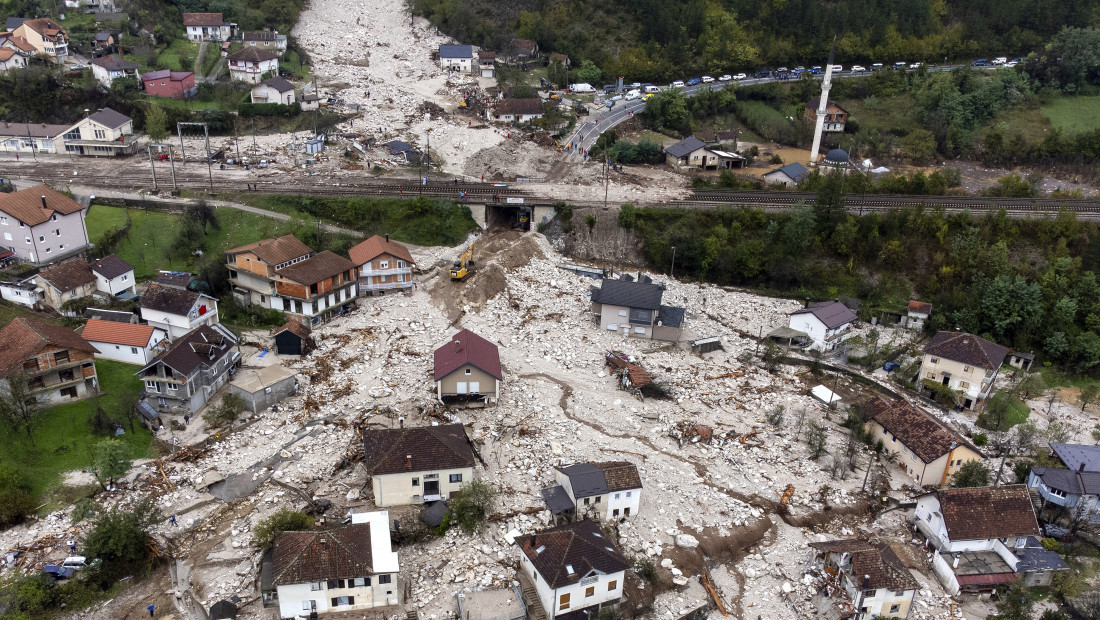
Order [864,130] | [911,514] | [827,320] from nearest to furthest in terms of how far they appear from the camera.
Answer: [911,514] < [827,320] < [864,130]

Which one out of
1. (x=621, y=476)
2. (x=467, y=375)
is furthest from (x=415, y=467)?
(x=621, y=476)

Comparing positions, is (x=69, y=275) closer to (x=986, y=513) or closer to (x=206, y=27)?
(x=986, y=513)

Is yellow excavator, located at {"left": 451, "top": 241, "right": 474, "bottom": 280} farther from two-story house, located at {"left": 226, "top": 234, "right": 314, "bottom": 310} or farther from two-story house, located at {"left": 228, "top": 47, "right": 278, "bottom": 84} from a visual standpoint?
two-story house, located at {"left": 228, "top": 47, "right": 278, "bottom": 84}

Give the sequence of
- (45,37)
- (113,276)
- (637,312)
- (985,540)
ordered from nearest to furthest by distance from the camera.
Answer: (985,540) → (113,276) → (637,312) → (45,37)

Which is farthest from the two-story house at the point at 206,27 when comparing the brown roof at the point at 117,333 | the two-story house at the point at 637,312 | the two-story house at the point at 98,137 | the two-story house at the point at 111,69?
the two-story house at the point at 637,312

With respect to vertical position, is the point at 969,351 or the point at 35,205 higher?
the point at 35,205

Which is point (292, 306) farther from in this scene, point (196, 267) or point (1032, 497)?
point (1032, 497)

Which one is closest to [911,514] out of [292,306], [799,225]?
[799,225]
